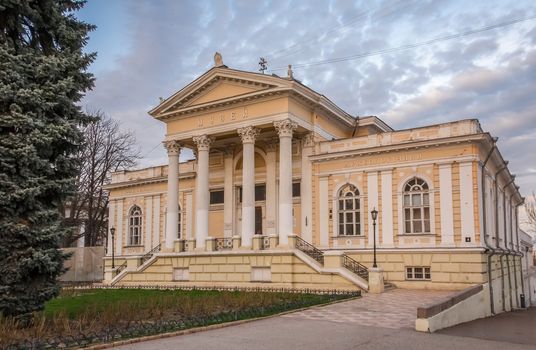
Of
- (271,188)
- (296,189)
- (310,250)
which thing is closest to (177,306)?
(310,250)

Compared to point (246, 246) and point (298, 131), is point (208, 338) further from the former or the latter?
point (298, 131)

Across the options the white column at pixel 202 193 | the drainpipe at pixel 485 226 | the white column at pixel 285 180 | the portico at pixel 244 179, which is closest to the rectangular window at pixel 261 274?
the portico at pixel 244 179

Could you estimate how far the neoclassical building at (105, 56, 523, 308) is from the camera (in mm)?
24297

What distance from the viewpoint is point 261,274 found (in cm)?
2611

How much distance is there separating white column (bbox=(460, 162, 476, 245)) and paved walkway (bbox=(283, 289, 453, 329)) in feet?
14.5

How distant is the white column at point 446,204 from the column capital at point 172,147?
14.6 m

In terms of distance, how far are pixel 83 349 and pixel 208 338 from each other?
2.57 metres

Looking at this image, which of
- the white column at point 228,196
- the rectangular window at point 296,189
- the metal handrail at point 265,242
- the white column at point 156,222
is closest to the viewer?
the metal handrail at point 265,242

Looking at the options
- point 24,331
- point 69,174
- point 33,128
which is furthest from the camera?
point 69,174

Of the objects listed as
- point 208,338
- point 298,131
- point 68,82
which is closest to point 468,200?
point 298,131

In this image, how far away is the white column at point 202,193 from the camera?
93.8ft

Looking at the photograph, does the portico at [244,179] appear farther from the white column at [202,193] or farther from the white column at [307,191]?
the white column at [307,191]

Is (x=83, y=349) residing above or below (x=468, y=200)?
below

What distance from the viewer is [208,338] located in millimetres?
11125
